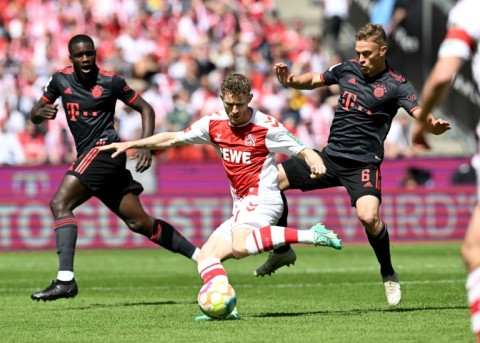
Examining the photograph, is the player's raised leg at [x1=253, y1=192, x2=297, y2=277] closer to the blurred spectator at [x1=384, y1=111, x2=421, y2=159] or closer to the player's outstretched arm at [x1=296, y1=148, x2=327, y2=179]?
the player's outstretched arm at [x1=296, y1=148, x2=327, y2=179]

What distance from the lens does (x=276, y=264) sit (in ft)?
34.9

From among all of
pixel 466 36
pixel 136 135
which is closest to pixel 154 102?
pixel 136 135

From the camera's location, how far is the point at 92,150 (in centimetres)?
1156

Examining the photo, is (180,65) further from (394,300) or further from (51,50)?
(394,300)

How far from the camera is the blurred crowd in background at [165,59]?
2314cm

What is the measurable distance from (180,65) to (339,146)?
1494 centimetres

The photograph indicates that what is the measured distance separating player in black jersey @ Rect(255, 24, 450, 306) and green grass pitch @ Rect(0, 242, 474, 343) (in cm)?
58

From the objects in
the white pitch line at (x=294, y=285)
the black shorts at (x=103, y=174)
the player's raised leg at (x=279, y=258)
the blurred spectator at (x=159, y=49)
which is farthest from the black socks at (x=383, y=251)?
the blurred spectator at (x=159, y=49)

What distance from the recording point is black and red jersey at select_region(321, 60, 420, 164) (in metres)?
10.7

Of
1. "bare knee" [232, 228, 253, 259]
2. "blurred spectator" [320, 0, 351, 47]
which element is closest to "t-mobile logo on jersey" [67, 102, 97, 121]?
"bare knee" [232, 228, 253, 259]

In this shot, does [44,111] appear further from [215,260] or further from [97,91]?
[215,260]

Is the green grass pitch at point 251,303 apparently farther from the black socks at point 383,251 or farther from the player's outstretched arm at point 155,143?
the player's outstretched arm at point 155,143

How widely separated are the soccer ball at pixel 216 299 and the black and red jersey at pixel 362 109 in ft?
7.36

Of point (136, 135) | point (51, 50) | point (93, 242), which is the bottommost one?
point (93, 242)
